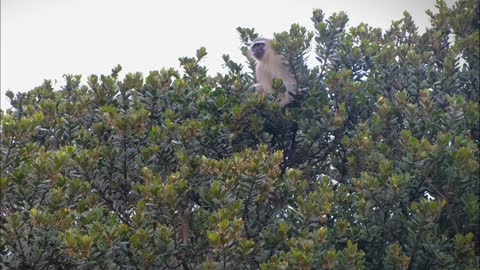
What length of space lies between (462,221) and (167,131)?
13.0 feet

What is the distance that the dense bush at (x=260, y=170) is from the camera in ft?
23.4

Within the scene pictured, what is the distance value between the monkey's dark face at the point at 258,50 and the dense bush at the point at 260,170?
2.46 metres

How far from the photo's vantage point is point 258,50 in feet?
47.5

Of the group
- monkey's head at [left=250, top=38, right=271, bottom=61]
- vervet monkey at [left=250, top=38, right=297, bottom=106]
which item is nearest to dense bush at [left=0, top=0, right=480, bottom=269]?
vervet monkey at [left=250, top=38, right=297, bottom=106]

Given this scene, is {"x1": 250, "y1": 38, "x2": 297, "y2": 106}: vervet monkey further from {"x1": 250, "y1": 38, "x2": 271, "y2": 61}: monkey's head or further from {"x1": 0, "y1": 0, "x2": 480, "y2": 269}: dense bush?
{"x1": 0, "y1": 0, "x2": 480, "y2": 269}: dense bush

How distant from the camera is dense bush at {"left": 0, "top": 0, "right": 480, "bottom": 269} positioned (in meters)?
7.12

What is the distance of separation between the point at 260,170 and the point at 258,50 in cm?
712

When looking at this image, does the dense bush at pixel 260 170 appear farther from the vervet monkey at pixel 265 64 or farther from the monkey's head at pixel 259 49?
the monkey's head at pixel 259 49

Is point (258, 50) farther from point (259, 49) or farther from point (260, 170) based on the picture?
point (260, 170)

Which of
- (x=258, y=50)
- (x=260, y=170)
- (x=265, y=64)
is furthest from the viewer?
(x=265, y=64)

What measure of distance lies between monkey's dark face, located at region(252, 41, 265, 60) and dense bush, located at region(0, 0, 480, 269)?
246 cm

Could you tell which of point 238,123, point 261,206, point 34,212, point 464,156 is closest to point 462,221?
point 464,156

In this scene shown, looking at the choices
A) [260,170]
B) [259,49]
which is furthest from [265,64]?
[260,170]

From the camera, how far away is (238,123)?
32.1 ft
